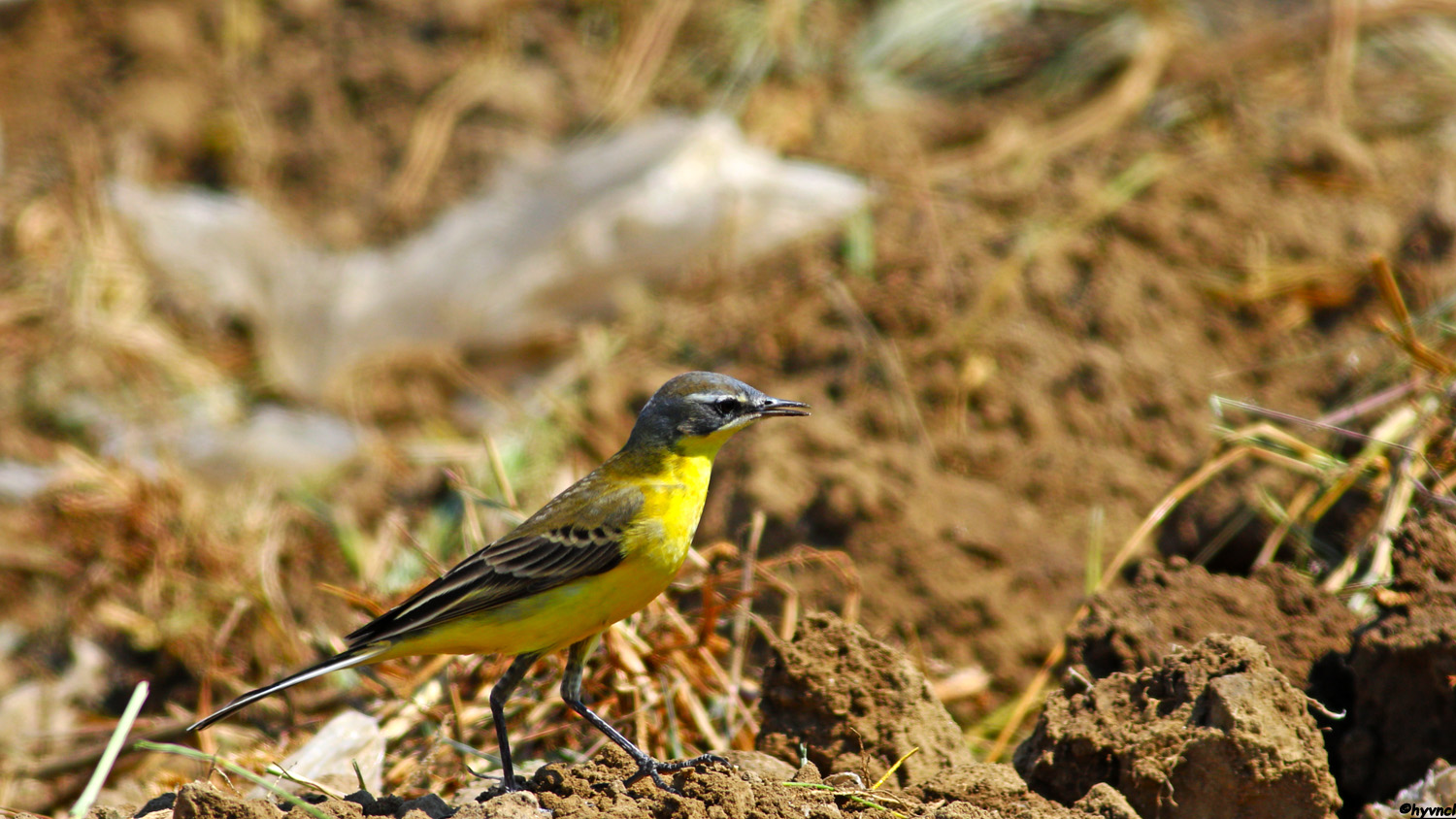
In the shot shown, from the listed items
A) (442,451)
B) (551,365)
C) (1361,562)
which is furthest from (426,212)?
(1361,562)

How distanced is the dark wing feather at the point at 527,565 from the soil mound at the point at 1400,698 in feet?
8.04

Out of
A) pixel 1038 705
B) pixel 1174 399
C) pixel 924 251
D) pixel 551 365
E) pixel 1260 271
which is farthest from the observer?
pixel 551 365

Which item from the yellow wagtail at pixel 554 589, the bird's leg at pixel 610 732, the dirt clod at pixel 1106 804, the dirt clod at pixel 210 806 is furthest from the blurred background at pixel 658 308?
the dirt clod at pixel 1106 804

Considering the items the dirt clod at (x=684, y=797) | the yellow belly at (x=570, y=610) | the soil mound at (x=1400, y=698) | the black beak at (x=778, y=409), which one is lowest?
the soil mound at (x=1400, y=698)

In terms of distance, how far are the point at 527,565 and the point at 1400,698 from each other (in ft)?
9.46

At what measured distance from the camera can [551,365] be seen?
9172 millimetres

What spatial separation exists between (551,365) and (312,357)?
6.79 feet

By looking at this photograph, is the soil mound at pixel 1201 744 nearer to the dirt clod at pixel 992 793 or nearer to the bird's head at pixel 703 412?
the dirt clod at pixel 992 793

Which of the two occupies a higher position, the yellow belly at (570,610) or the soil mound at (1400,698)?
the yellow belly at (570,610)

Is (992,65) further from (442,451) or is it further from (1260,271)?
(442,451)

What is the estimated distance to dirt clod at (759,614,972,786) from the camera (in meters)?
4.12

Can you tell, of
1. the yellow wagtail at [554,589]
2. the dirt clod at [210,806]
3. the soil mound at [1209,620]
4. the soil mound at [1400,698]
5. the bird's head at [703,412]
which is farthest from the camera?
the bird's head at [703,412]

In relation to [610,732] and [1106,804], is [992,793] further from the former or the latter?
[610,732]

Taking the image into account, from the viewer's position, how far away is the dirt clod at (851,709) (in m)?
4.12
